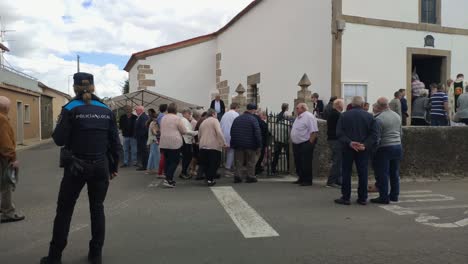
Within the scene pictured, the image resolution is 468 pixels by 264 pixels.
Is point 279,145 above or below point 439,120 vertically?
below

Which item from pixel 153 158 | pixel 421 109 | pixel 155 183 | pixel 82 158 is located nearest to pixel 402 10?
pixel 421 109

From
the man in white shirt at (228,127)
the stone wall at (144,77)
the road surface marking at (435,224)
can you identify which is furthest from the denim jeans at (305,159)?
the stone wall at (144,77)

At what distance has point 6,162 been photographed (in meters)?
5.98

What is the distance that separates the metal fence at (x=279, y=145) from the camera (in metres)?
10.7

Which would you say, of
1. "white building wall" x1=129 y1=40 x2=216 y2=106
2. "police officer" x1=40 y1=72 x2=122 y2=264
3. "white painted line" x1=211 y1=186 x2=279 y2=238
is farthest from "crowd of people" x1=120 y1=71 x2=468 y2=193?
"white building wall" x1=129 y1=40 x2=216 y2=106

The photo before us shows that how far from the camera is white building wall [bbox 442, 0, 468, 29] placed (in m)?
14.7

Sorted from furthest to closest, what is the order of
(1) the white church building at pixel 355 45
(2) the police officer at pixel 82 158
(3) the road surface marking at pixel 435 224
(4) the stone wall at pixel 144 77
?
(4) the stone wall at pixel 144 77, (1) the white church building at pixel 355 45, (3) the road surface marking at pixel 435 224, (2) the police officer at pixel 82 158

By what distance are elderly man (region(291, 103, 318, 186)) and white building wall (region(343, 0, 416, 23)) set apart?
5813 millimetres

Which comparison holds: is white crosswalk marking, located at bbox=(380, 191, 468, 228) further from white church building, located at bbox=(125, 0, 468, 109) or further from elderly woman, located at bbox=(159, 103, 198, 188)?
white church building, located at bbox=(125, 0, 468, 109)

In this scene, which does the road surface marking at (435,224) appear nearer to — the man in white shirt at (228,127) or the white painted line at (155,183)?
the white painted line at (155,183)

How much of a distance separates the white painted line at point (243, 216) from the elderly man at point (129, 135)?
4820mm

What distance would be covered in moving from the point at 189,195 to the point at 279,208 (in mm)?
1908

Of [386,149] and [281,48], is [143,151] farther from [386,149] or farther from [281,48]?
[281,48]

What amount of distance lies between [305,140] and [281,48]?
28.3ft
